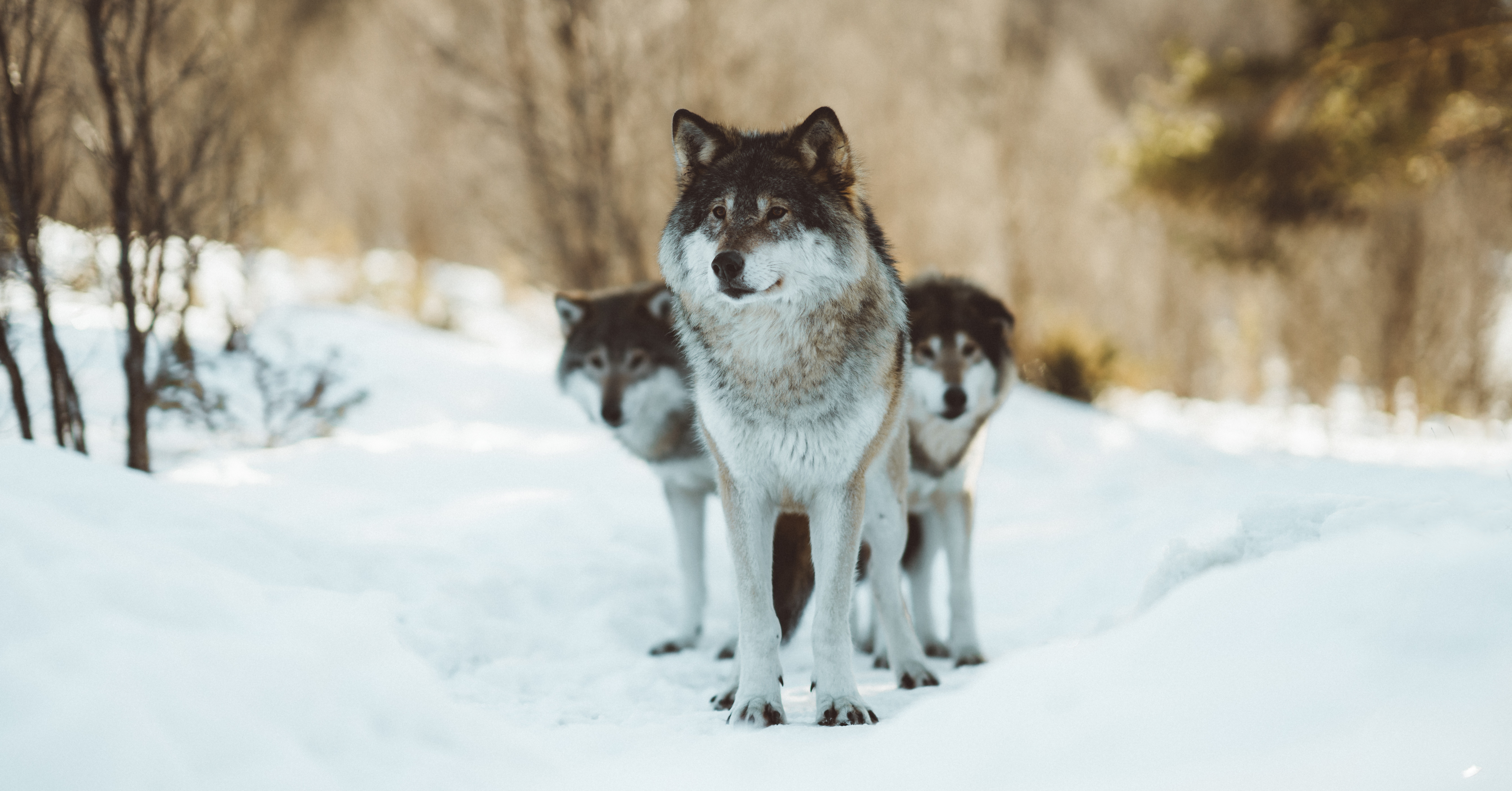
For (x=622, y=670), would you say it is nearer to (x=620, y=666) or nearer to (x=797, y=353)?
(x=620, y=666)

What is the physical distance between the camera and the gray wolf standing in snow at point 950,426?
3.69 m

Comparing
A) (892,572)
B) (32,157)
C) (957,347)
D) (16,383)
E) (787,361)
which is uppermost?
(32,157)

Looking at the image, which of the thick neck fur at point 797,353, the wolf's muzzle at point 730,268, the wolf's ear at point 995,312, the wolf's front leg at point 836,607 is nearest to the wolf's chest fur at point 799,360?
the thick neck fur at point 797,353

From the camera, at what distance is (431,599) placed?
11.9 feet

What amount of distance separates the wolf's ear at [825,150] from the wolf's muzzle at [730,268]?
0.49 metres

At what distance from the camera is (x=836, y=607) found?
270 centimetres

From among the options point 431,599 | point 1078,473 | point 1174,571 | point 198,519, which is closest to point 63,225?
point 198,519

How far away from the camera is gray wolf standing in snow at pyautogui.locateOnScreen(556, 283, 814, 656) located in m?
3.71

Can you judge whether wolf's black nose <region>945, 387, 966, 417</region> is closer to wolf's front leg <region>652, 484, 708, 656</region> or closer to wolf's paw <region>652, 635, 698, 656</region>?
wolf's front leg <region>652, 484, 708, 656</region>

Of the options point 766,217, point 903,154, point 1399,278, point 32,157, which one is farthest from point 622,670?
point 1399,278

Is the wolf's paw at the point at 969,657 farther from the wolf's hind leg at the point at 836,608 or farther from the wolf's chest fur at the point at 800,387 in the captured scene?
the wolf's chest fur at the point at 800,387

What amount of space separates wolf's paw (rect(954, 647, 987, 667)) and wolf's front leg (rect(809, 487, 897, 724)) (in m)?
1.01

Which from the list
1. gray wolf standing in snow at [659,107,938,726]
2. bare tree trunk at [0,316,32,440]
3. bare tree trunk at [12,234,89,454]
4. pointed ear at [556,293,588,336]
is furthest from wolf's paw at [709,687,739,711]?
bare tree trunk at [12,234,89,454]

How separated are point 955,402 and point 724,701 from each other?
1585 mm
